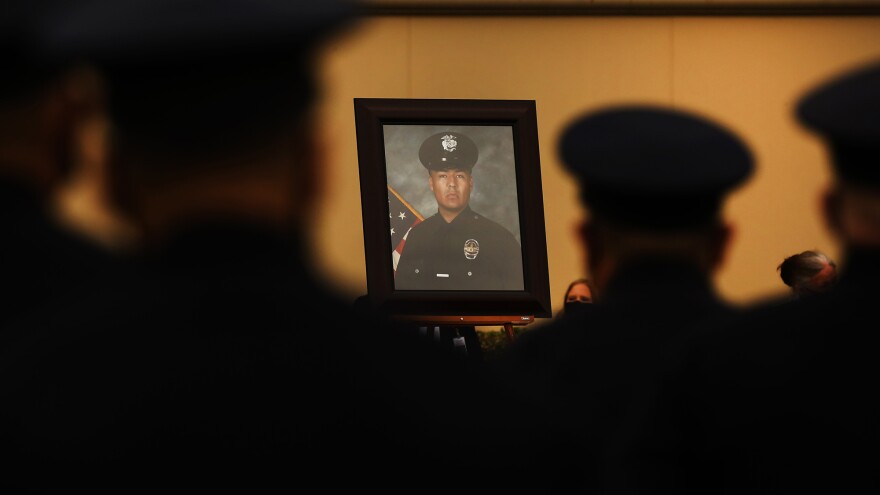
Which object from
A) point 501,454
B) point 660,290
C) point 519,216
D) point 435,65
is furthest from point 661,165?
point 435,65

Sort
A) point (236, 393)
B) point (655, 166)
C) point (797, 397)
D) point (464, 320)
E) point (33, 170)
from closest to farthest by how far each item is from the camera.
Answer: point (236, 393), point (797, 397), point (33, 170), point (655, 166), point (464, 320)

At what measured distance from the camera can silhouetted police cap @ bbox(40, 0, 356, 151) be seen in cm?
148

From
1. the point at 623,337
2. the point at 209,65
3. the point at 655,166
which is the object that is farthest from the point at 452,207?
the point at 209,65

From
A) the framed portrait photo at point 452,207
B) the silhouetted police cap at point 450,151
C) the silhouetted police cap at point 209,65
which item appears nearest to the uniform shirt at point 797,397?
the silhouetted police cap at point 209,65

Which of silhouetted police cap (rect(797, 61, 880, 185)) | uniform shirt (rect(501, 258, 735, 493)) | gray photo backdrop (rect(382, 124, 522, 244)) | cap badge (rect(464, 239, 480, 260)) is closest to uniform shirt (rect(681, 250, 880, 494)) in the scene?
silhouetted police cap (rect(797, 61, 880, 185))

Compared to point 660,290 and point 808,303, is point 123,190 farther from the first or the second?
point 660,290

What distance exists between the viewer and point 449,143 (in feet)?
28.0

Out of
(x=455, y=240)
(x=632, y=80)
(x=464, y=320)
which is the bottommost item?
(x=464, y=320)

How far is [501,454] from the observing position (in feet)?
4.87

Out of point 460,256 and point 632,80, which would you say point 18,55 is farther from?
point 632,80

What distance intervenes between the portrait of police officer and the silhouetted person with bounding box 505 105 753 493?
5.06m

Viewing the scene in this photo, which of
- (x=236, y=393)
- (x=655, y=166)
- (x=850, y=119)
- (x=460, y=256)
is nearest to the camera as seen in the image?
(x=236, y=393)

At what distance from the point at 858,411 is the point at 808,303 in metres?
0.15

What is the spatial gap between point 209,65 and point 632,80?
9830mm
